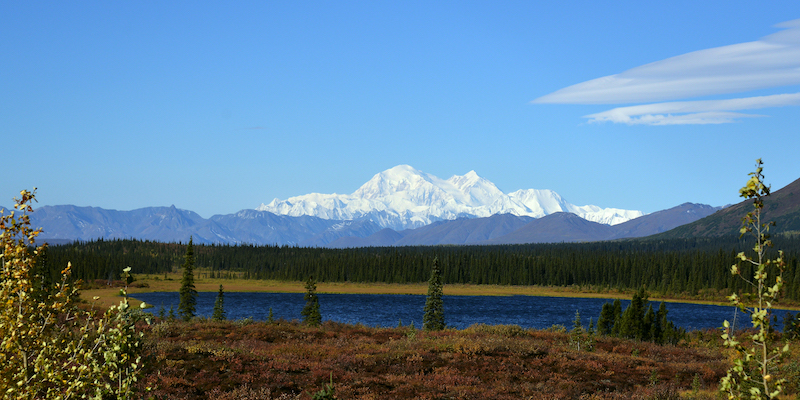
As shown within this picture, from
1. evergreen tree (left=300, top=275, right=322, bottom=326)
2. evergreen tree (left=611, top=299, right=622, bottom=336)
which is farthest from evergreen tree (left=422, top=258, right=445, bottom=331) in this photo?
evergreen tree (left=611, top=299, right=622, bottom=336)

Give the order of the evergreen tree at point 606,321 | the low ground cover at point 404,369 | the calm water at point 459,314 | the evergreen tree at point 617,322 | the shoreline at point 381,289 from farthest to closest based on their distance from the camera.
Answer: the shoreline at point 381,289, the calm water at point 459,314, the evergreen tree at point 606,321, the evergreen tree at point 617,322, the low ground cover at point 404,369

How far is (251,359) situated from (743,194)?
2094 cm

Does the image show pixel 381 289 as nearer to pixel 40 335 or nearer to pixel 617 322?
pixel 617 322

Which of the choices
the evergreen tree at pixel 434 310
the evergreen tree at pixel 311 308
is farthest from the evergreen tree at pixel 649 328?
the evergreen tree at pixel 311 308

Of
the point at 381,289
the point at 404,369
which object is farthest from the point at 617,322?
the point at 381,289

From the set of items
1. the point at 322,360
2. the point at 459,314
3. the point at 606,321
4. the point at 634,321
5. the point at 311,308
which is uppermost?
the point at 322,360

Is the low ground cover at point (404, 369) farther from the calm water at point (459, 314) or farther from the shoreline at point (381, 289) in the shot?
the shoreline at point (381, 289)

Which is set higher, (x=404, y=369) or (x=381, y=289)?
(x=404, y=369)

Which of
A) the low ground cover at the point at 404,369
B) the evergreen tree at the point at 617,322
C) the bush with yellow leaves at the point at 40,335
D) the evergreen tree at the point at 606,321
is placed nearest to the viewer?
the bush with yellow leaves at the point at 40,335

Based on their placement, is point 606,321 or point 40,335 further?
point 606,321

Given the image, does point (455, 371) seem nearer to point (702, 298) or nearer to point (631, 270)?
point (702, 298)

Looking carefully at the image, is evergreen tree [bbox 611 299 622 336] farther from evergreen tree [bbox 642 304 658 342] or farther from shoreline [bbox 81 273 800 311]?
shoreline [bbox 81 273 800 311]

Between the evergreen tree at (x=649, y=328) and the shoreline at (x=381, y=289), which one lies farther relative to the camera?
the shoreline at (x=381, y=289)

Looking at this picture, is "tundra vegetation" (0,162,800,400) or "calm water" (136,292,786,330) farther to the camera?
"calm water" (136,292,786,330)
